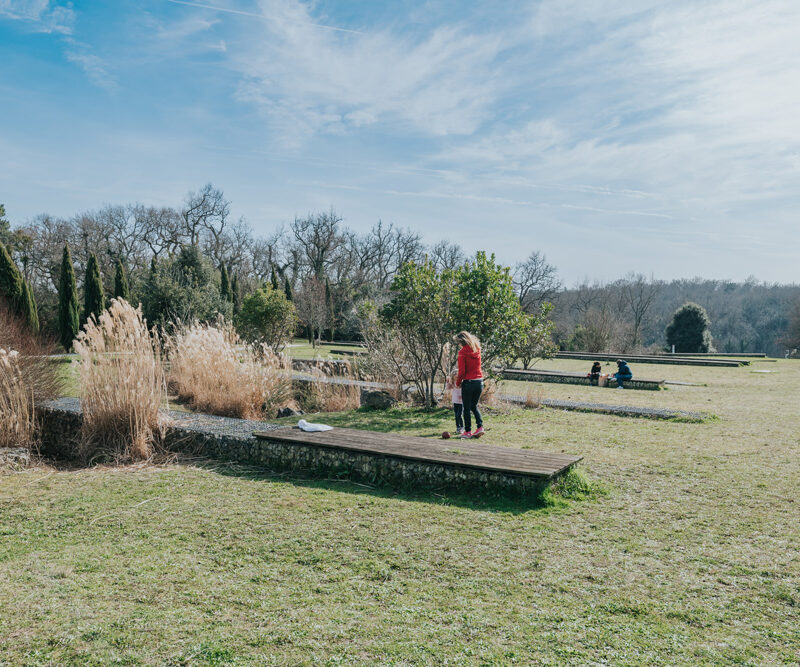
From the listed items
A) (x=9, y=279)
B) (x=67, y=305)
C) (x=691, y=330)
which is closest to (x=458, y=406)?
(x=9, y=279)

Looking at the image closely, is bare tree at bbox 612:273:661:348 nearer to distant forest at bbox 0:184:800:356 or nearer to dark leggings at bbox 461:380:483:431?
distant forest at bbox 0:184:800:356

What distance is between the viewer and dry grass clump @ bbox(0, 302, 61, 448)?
5473 mm

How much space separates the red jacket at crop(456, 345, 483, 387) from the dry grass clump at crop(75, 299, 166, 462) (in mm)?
3533

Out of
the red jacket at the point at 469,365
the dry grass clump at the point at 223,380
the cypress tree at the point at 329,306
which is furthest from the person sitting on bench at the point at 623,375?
the cypress tree at the point at 329,306

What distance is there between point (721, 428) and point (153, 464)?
7.27 metres

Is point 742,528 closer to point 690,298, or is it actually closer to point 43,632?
point 43,632

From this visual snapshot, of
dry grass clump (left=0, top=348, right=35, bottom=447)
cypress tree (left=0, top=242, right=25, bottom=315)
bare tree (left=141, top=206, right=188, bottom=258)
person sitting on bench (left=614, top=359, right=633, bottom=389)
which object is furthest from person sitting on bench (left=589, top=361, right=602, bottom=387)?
bare tree (left=141, top=206, right=188, bottom=258)

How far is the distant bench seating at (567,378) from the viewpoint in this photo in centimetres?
1330

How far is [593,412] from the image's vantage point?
9.05m

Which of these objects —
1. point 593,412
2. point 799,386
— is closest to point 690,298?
point 799,386

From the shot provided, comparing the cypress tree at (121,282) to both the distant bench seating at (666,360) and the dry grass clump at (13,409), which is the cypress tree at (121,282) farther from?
the dry grass clump at (13,409)

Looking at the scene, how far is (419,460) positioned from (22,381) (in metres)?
4.35

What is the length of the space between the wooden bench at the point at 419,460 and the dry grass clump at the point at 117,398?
122 centimetres

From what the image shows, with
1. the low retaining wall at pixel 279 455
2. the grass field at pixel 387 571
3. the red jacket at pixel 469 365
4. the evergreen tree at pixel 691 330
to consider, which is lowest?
the grass field at pixel 387 571
